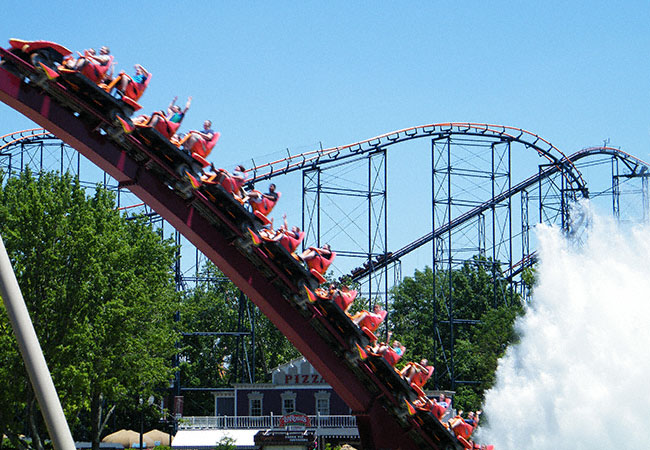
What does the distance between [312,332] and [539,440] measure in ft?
12.7

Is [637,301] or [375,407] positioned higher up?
[637,301]

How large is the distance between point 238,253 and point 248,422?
2241 centimetres

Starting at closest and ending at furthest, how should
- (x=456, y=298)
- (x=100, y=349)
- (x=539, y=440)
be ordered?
(x=539, y=440) → (x=100, y=349) → (x=456, y=298)

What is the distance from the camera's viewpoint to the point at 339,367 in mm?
14414

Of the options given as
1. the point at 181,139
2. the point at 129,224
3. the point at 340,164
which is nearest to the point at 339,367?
the point at 181,139

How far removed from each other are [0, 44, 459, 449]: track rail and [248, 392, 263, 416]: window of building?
24267 mm

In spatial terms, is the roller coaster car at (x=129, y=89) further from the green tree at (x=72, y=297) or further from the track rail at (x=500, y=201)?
the track rail at (x=500, y=201)

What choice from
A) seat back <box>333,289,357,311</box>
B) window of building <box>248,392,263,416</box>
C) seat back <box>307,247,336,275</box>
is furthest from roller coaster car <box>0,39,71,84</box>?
window of building <box>248,392,263,416</box>

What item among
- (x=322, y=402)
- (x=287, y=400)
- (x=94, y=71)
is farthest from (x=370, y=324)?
(x=287, y=400)

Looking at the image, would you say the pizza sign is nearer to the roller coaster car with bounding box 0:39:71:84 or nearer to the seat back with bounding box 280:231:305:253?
the seat back with bounding box 280:231:305:253

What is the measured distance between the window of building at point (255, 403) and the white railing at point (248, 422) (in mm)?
3173

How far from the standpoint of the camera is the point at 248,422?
115ft

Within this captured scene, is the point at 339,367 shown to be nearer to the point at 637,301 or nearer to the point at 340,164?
the point at 637,301

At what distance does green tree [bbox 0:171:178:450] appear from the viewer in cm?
2398
